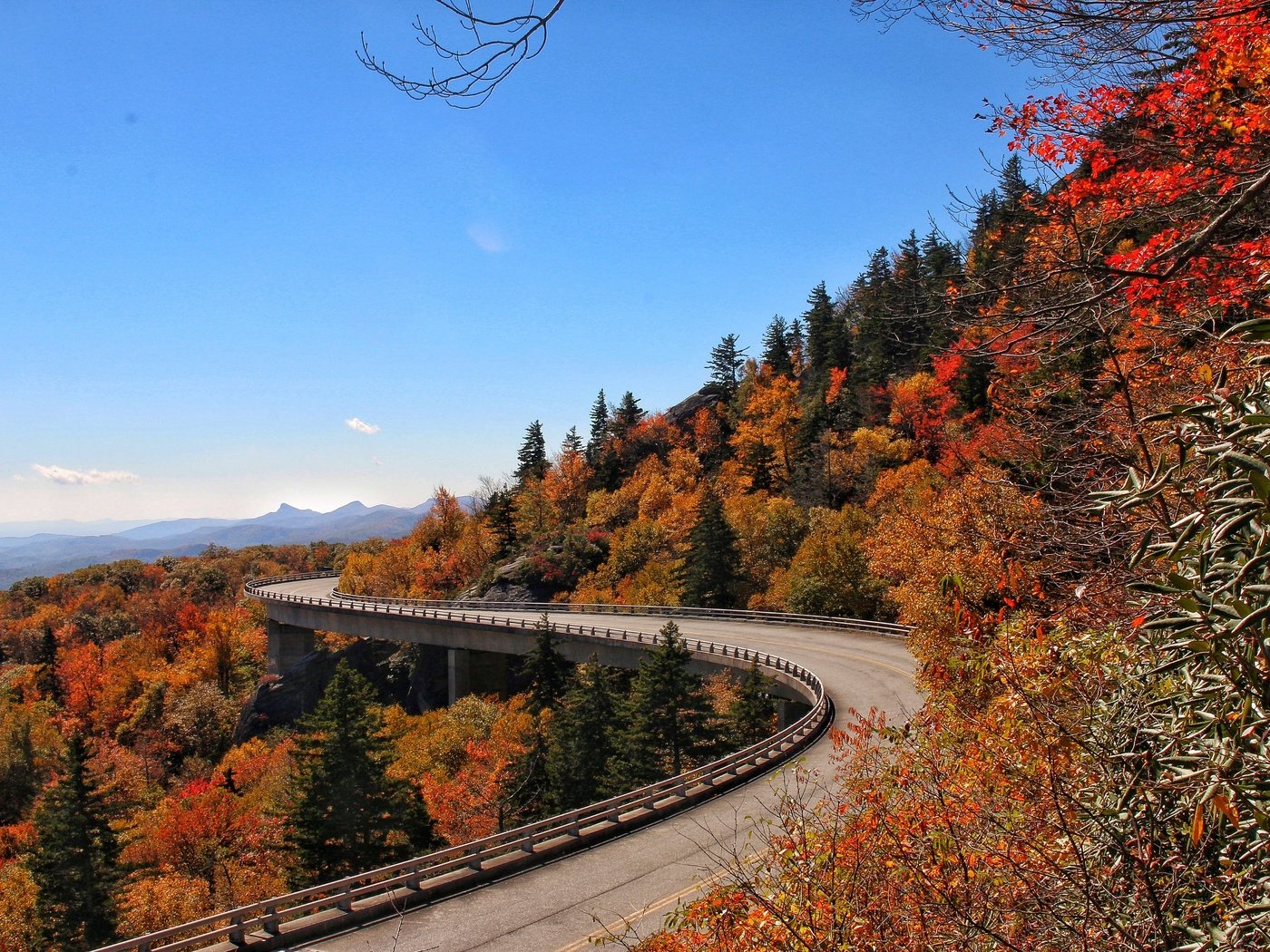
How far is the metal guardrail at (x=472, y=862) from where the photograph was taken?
449 inches

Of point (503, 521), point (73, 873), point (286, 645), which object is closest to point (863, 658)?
point (73, 873)

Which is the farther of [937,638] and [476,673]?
[476,673]

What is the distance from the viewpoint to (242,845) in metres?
36.8

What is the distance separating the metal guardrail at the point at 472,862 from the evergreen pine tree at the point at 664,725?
13.6 ft

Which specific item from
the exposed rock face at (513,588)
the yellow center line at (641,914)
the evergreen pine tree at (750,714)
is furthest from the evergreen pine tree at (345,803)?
the exposed rock face at (513,588)

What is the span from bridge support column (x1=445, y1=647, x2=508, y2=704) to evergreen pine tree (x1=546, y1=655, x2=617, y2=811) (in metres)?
22.8

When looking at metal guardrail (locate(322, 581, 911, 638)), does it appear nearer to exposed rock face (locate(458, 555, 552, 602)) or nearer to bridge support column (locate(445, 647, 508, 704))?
exposed rock face (locate(458, 555, 552, 602))

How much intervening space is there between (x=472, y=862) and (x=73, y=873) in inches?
783

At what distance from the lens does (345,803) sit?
23.9 m

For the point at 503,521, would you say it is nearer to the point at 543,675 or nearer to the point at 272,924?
the point at 543,675

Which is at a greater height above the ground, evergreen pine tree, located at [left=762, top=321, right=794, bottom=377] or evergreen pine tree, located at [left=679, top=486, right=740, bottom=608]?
evergreen pine tree, located at [left=762, top=321, right=794, bottom=377]

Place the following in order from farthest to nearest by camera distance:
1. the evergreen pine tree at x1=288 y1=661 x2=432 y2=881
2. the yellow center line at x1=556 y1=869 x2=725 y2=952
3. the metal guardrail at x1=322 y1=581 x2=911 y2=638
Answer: the metal guardrail at x1=322 y1=581 x2=911 y2=638 < the evergreen pine tree at x1=288 y1=661 x2=432 y2=881 < the yellow center line at x1=556 y1=869 x2=725 y2=952

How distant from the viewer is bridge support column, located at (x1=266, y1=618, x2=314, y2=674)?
7056 cm

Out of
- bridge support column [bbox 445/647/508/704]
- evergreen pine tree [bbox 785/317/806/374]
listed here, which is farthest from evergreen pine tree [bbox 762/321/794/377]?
bridge support column [bbox 445/647/508/704]
